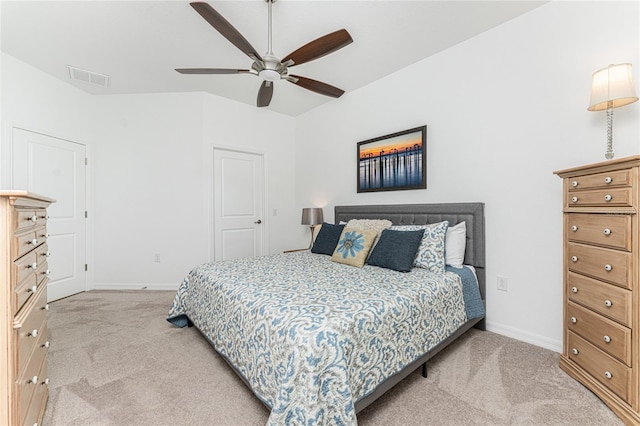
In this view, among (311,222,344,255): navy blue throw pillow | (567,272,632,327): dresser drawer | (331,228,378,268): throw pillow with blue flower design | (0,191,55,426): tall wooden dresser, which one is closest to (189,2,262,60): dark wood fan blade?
(0,191,55,426): tall wooden dresser

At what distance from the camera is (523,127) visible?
2.32m

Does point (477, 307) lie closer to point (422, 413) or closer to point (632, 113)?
point (422, 413)

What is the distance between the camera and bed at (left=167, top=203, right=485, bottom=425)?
3.88 ft

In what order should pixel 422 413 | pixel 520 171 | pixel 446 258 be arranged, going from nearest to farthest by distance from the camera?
pixel 422 413
pixel 520 171
pixel 446 258

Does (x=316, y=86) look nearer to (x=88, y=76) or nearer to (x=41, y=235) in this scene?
(x=41, y=235)

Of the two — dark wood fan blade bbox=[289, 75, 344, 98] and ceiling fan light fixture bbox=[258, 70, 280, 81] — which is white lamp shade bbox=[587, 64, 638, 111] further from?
ceiling fan light fixture bbox=[258, 70, 280, 81]

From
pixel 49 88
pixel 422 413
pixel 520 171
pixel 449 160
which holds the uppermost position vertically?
pixel 49 88

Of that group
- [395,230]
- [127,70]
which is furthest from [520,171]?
[127,70]

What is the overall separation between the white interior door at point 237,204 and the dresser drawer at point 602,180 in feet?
12.4

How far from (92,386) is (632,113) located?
383cm

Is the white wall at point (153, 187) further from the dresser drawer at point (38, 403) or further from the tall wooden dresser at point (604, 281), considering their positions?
the tall wooden dresser at point (604, 281)

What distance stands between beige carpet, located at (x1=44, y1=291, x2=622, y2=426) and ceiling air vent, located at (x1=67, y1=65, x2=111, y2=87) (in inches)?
111

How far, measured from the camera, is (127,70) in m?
3.23

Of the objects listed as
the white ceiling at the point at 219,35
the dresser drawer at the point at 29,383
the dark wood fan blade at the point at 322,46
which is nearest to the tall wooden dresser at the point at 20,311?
the dresser drawer at the point at 29,383
